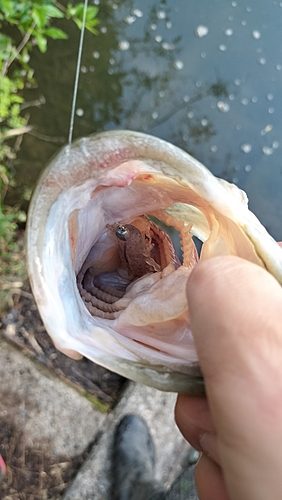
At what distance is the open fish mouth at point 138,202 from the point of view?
0.72 metres

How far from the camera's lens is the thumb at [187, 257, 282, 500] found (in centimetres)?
53

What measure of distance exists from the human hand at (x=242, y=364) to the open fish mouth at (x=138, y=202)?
134mm

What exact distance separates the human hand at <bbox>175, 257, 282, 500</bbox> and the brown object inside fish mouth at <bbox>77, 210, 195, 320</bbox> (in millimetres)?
445

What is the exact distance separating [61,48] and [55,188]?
217cm

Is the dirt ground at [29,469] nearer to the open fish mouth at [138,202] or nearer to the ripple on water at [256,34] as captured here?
the open fish mouth at [138,202]

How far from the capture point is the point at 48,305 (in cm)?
75

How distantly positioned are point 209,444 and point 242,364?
46 centimetres

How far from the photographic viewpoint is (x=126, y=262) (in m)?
1.31

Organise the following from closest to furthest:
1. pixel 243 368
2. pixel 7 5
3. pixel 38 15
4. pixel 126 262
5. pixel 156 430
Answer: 1. pixel 243 368
2. pixel 126 262
3. pixel 7 5
4. pixel 38 15
5. pixel 156 430

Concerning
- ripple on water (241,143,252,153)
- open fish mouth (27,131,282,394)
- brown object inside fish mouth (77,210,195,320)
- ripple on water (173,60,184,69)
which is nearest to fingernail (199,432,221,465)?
open fish mouth (27,131,282,394)

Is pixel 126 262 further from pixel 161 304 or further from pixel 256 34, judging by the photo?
pixel 256 34

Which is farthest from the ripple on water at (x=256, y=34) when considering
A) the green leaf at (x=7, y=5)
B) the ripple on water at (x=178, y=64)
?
the green leaf at (x=7, y=5)

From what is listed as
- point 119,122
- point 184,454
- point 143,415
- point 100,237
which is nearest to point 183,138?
point 119,122

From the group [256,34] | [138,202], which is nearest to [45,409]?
[138,202]
